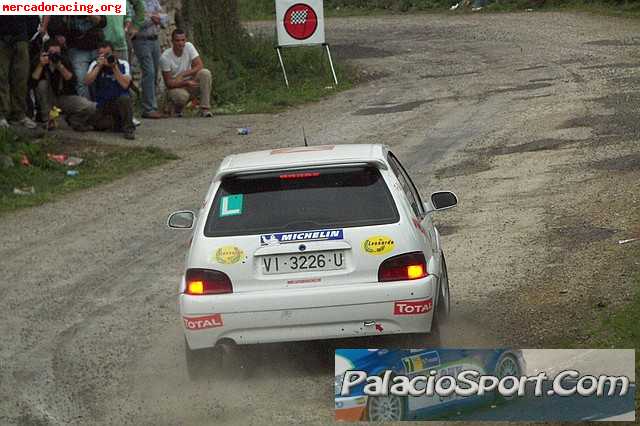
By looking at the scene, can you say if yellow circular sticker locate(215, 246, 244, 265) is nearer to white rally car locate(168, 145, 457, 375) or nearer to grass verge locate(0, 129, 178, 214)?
white rally car locate(168, 145, 457, 375)

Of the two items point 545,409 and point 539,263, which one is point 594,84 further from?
point 545,409

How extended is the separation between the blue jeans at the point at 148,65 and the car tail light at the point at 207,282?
13952 mm

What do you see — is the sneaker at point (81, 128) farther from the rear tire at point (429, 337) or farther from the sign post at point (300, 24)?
the rear tire at point (429, 337)

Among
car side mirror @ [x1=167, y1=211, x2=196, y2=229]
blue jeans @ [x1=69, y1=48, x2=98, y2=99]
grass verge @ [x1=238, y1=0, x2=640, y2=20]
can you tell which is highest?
car side mirror @ [x1=167, y1=211, x2=196, y2=229]

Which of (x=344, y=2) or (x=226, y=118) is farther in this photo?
(x=344, y=2)

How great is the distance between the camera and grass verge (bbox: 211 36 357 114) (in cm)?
2441

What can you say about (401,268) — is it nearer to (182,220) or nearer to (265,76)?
(182,220)

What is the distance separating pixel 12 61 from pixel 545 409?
13522 millimetres

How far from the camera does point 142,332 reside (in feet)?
33.4

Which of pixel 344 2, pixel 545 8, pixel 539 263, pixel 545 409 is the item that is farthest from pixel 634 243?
pixel 344 2

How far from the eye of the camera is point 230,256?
27.3 ft

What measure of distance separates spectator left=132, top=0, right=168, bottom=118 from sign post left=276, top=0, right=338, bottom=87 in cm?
450

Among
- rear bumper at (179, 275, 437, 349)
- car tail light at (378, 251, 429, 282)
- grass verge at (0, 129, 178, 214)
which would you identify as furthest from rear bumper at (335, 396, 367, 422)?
grass verge at (0, 129, 178, 214)

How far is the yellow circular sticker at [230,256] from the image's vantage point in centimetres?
831
